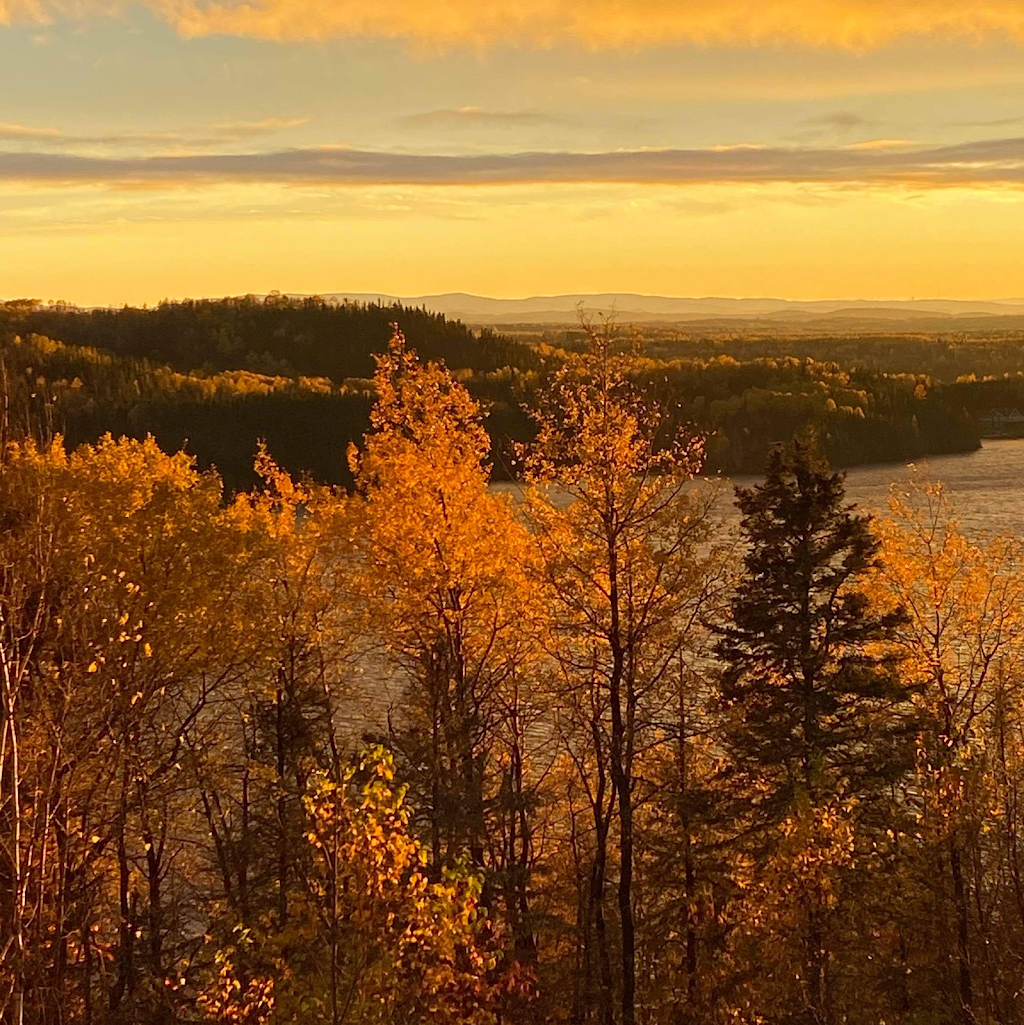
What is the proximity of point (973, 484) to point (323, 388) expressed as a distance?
5823 centimetres

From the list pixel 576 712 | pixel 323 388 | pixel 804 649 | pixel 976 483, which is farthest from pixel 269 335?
pixel 576 712

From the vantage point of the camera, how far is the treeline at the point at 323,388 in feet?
292

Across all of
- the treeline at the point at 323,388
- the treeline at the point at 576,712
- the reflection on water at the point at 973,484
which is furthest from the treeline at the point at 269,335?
the treeline at the point at 576,712

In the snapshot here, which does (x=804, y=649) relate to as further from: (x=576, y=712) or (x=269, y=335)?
(x=269, y=335)

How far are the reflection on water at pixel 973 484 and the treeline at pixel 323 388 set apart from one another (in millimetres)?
3474

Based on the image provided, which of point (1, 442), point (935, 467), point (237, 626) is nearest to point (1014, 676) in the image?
point (237, 626)

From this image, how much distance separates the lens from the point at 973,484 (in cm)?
6612

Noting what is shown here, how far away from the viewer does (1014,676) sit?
67.6 feet

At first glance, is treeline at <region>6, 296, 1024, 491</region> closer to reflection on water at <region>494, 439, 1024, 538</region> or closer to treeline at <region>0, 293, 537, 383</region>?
treeline at <region>0, 293, 537, 383</region>

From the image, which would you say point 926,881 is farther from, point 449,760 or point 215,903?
point 215,903

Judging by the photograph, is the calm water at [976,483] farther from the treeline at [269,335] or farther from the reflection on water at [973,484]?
the treeline at [269,335]

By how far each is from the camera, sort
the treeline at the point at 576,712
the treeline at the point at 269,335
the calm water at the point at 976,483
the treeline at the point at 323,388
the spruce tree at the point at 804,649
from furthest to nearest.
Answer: the treeline at the point at 269,335 → the treeline at the point at 323,388 → the calm water at the point at 976,483 → the spruce tree at the point at 804,649 → the treeline at the point at 576,712

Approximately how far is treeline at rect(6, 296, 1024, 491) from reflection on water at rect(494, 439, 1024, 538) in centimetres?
347

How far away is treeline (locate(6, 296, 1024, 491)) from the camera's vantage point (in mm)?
88875
